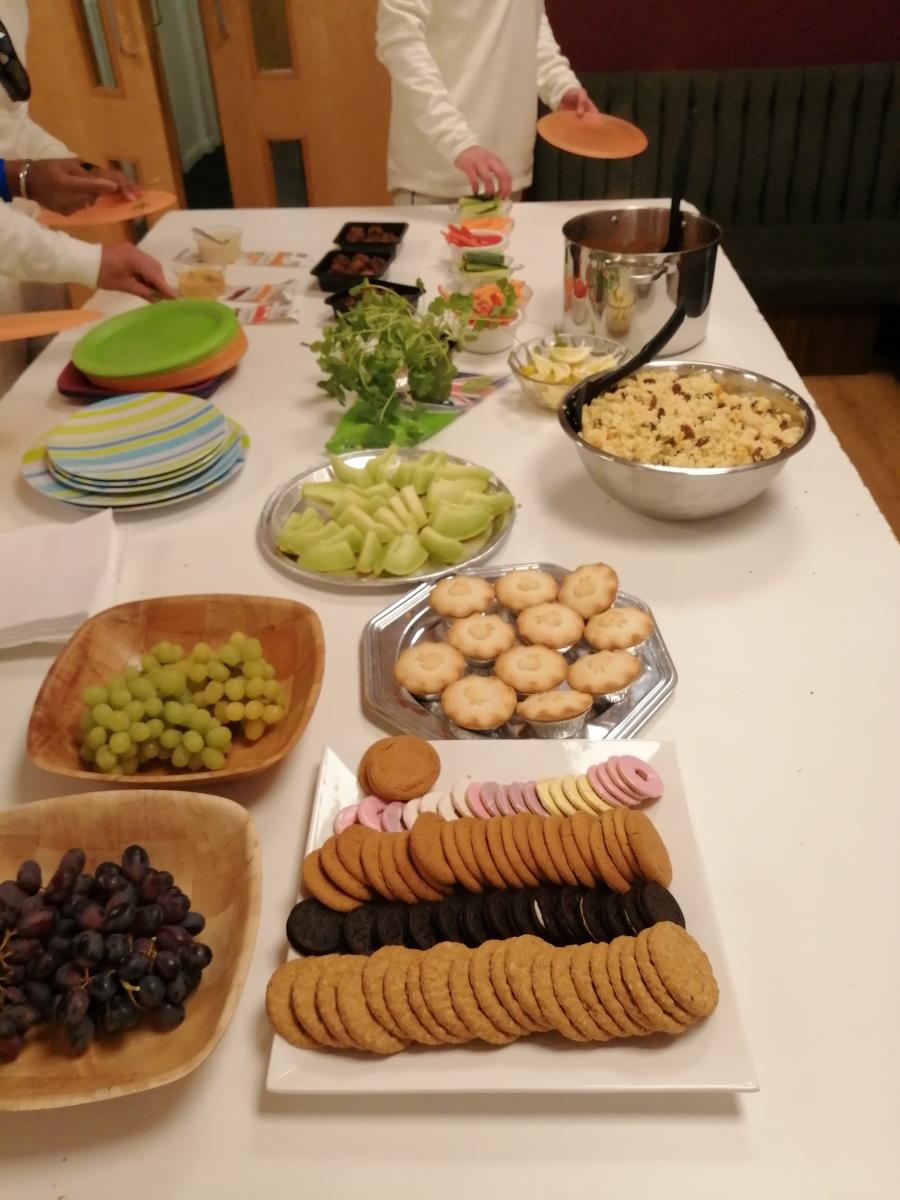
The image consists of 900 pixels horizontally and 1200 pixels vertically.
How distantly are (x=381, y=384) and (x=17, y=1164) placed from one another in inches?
44.7

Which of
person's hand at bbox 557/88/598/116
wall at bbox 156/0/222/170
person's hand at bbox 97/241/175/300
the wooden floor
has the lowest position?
the wooden floor

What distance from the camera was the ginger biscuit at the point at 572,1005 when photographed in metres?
0.65

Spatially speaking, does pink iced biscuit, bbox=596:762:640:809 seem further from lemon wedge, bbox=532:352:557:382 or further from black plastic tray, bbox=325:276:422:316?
black plastic tray, bbox=325:276:422:316

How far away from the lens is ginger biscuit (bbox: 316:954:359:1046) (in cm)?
66

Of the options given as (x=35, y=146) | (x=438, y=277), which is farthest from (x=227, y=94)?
(x=438, y=277)

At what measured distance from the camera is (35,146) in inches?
85.0

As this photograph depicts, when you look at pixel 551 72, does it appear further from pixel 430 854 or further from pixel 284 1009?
pixel 284 1009

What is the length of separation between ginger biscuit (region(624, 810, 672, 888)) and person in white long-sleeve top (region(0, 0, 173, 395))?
1502 millimetres

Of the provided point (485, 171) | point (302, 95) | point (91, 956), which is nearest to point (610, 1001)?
point (91, 956)

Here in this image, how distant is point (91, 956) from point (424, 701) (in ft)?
1.40


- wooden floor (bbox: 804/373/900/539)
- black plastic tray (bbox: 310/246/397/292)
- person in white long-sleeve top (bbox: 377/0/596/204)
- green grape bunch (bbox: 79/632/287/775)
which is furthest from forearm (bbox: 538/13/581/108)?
green grape bunch (bbox: 79/632/287/775)

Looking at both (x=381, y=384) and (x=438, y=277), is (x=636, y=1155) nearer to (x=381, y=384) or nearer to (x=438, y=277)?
(x=381, y=384)

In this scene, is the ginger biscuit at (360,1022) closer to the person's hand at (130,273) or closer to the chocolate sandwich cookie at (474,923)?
the chocolate sandwich cookie at (474,923)

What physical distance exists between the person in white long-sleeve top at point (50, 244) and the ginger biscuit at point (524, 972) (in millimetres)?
1533
